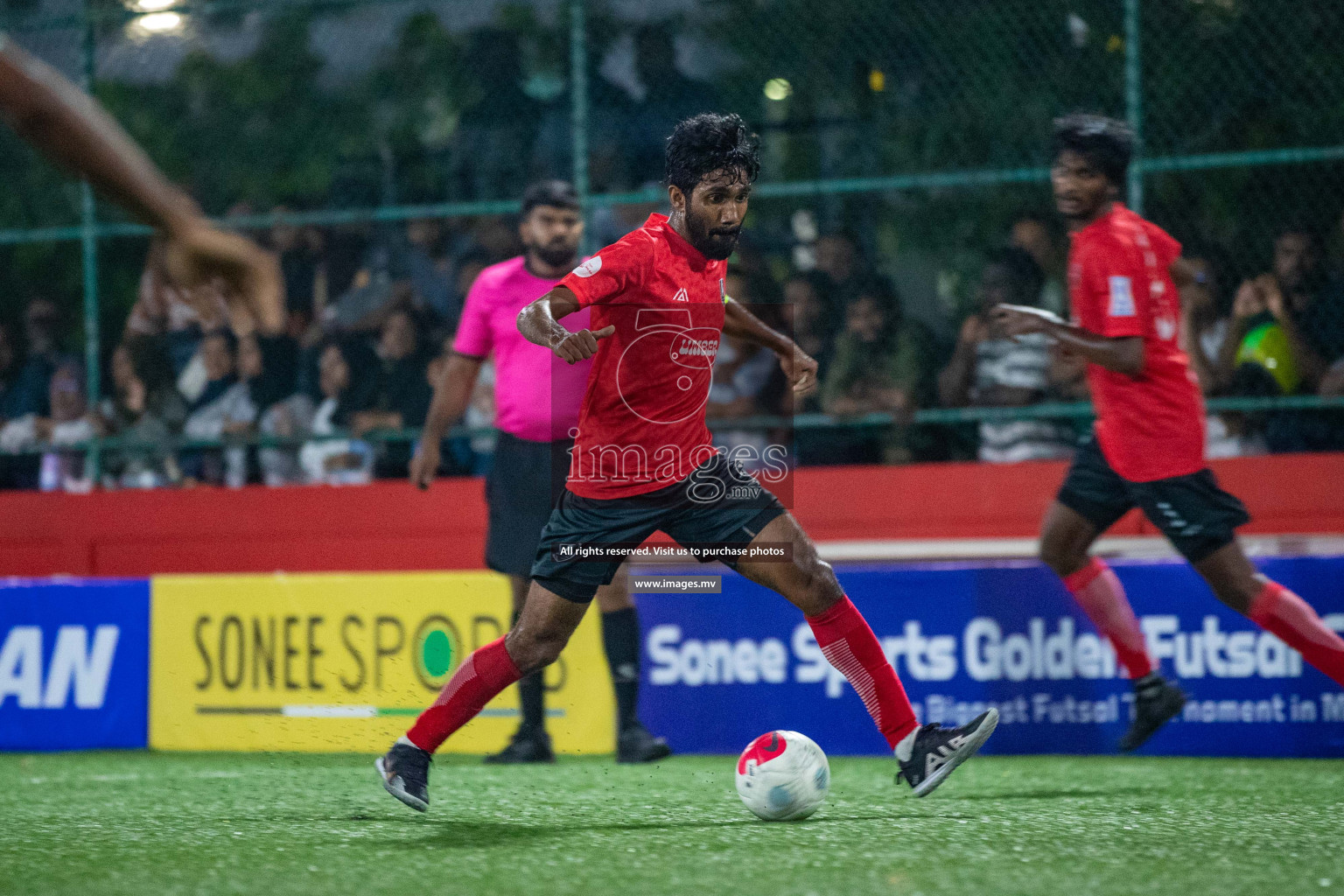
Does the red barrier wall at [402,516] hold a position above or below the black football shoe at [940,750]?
above

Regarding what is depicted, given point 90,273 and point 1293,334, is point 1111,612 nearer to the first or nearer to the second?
point 1293,334

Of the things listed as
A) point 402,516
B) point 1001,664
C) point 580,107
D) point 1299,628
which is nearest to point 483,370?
point 402,516

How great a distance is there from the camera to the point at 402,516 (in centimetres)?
892

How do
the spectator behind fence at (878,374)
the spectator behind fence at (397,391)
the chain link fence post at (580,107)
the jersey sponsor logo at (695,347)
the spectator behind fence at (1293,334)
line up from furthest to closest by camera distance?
1. the spectator behind fence at (397,391)
2. the chain link fence post at (580,107)
3. the spectator behind fence at (878,374)
4. the spectator behind fence at (1293,334)
5. the jersey sponsor logo at (695,347)

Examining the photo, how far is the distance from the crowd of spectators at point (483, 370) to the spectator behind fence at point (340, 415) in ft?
0.04

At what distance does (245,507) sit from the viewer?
30.0 feet

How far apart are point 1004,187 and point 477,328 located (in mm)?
3511

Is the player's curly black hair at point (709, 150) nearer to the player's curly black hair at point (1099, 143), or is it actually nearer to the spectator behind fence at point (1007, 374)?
the player's curly black hair at point (1099, 143)

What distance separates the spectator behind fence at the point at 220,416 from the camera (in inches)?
373

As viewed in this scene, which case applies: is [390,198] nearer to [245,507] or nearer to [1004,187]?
[245,507]

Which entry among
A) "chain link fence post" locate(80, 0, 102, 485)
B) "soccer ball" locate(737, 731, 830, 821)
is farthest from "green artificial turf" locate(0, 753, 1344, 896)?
"chain link fence post" locate(80, 0, 102, 485)

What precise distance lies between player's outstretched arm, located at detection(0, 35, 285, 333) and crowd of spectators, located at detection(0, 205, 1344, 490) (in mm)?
5040

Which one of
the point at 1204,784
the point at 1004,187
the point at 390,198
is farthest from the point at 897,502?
the point at 390,198

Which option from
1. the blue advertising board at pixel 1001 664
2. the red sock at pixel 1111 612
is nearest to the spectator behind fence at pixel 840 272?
the blue advertising board at pixel 1001 664
